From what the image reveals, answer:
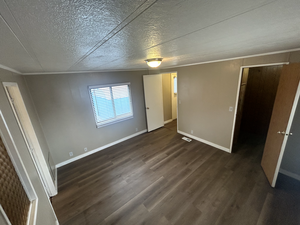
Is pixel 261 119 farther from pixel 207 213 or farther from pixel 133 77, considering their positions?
pixel 133 77

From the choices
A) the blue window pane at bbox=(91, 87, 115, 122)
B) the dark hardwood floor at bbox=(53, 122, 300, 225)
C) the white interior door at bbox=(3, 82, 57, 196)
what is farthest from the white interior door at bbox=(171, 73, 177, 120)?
the white interior door at bbox=(3, 82, 57, 196)

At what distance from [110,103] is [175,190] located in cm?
260

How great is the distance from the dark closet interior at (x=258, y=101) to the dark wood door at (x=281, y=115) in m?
0.84

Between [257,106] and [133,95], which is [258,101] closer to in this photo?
[257,106]

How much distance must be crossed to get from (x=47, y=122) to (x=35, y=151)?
0.96 meters

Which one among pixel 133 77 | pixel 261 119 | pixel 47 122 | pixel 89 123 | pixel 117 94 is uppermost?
pixel 133 77

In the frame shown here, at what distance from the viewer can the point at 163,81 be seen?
4.68 m

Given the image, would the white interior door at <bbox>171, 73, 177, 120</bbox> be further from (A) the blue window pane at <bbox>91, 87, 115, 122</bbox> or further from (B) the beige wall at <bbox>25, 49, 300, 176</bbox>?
(A) the blue window pane at <bbox>91, 87, 115, 122</bbox>

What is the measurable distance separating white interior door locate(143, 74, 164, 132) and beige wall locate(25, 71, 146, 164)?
2.12 ft

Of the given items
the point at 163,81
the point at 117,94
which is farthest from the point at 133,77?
the point at 163,81

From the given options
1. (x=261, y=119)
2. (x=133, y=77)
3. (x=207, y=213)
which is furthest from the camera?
(x=133, y=77)

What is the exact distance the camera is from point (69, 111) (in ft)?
9.44

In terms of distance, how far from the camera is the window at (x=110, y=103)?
322 centimetres

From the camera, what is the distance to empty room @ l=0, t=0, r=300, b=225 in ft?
1.82
